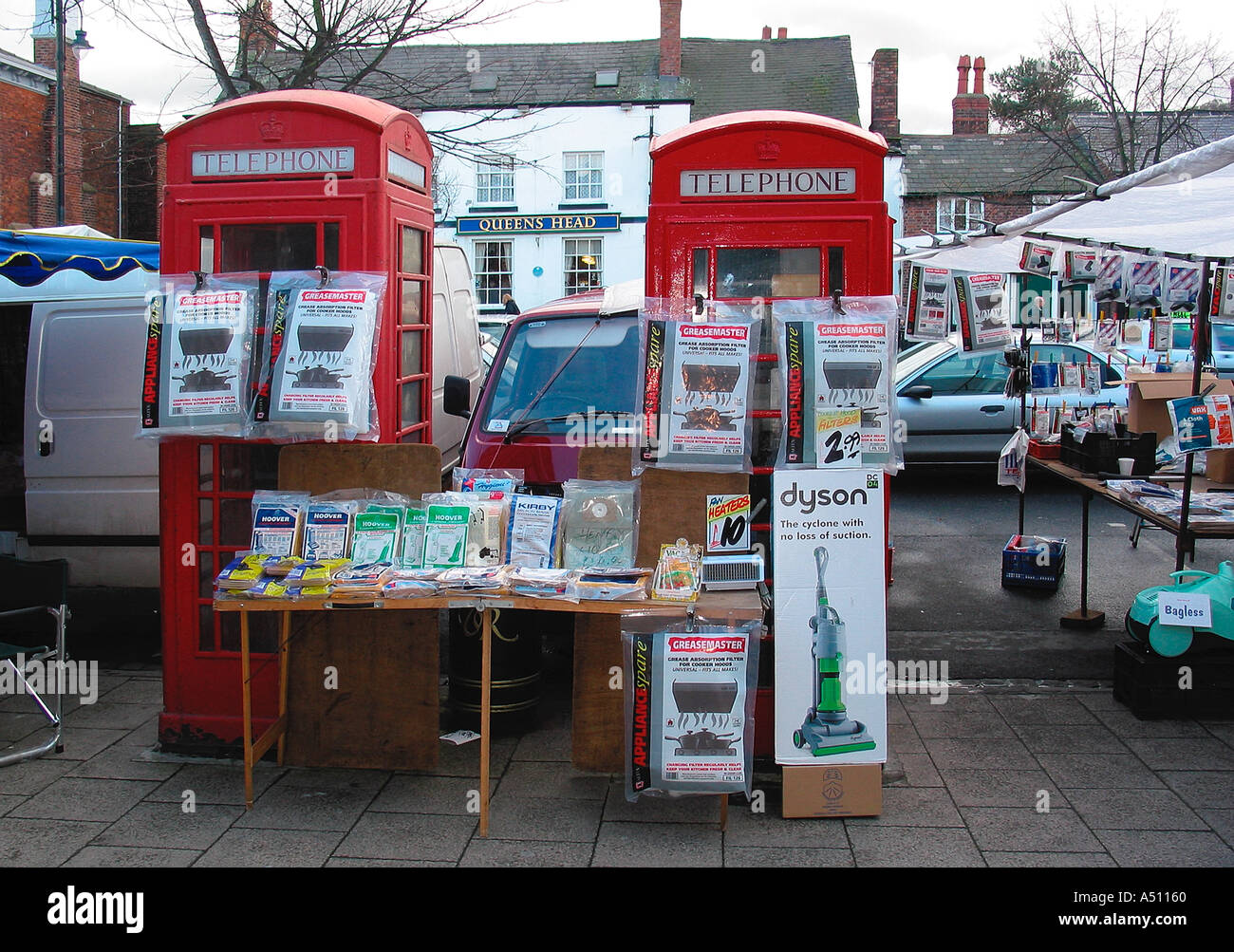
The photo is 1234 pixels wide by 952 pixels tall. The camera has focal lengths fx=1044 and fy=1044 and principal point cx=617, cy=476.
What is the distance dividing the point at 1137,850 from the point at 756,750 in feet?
5.17

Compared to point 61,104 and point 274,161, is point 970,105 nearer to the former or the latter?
point 61,104

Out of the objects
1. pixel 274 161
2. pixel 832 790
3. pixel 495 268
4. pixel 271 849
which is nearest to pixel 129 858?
pixel 271 849

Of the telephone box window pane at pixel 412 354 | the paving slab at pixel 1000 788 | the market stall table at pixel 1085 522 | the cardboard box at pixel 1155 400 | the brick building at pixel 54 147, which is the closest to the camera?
the paving slab at pixel 1000 788

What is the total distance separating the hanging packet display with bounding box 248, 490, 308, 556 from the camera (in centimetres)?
468

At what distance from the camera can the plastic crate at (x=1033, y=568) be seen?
7855mm

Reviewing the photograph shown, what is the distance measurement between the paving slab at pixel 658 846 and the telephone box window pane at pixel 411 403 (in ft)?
7.74

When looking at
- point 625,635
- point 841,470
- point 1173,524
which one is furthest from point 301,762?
point 1173,524

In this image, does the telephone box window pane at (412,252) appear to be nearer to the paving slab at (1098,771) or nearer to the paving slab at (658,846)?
the paving slab at (658,846)

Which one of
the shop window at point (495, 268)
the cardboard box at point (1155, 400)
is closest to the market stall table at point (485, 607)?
the cardboard box at point (1155, 400)

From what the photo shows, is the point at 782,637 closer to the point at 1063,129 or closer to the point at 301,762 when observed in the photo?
the point at 301,762

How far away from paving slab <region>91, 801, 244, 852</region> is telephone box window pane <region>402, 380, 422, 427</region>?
208 centimetres

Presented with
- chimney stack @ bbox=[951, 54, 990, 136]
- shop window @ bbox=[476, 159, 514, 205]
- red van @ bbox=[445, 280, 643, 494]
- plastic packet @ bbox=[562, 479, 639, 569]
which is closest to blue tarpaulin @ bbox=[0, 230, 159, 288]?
red van @ bbox=[445, 280, 643, 494]

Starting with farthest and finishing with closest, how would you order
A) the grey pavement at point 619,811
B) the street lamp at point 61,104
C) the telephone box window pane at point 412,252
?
the street lamp at point 61,104 < the telephone box window pane at point 412,252 < the grey pavement at point 619,811

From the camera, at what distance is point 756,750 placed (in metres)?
4.79
